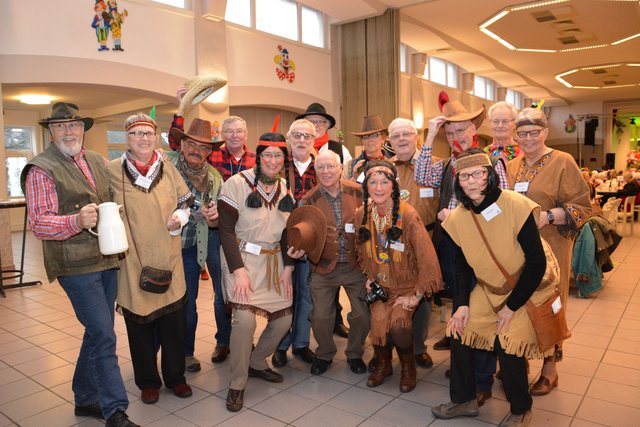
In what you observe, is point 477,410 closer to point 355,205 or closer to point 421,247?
point 421,247

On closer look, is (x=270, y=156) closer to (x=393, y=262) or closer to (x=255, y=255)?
(x=255, y=255)

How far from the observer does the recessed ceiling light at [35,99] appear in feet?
41.7

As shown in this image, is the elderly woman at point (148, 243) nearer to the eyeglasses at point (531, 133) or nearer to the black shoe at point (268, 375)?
the black shoe at point (268, 375)

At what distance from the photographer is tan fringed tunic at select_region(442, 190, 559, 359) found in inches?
97.1

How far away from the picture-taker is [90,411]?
2.92 metres

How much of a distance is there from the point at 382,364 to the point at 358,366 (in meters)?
0.23

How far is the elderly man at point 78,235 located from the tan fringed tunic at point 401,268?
5.00 ft

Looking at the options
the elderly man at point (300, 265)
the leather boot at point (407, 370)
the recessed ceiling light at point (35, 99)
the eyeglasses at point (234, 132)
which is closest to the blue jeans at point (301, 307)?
the elderly man at point (300, 265)

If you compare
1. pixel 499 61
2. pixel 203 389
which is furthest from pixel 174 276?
pixel 499 61

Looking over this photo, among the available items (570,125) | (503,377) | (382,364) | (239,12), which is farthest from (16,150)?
(570,125)

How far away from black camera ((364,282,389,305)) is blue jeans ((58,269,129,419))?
1517mm

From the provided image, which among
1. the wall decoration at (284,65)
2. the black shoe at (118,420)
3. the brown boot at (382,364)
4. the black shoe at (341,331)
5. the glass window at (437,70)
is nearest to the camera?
the black shoe at (118,420)

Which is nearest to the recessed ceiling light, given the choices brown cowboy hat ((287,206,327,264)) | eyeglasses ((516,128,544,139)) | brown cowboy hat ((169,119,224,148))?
brown cowboy hat ((169,119,224,148))

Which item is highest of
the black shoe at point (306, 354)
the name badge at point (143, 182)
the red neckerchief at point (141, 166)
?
the red neckerchief at point (141, 166)
